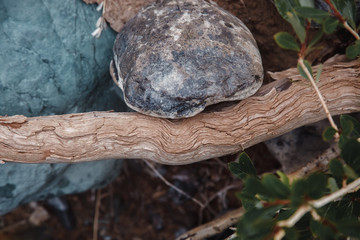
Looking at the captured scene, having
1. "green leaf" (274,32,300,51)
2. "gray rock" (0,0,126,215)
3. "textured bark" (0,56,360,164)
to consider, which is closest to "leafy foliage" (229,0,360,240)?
"green leaf" (274,32,300,51)

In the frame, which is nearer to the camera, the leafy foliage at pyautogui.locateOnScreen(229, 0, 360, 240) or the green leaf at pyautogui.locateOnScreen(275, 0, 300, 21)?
the leafy foliage at pyautogui.locateOnScreen(229, 0, 360, 240)

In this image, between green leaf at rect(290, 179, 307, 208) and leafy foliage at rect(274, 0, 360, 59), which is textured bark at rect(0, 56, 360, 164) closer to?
leafy foliage at rect(274, 0, 360, 59)

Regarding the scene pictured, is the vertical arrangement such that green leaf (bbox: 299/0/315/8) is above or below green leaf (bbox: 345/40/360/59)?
above

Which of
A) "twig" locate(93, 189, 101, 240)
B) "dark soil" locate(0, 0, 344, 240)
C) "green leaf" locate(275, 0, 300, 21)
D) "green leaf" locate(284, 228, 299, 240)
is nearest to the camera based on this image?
"green leaf" locate(284, 228, 299, 240)

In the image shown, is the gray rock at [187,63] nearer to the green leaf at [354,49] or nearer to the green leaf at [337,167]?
the green leaf at [354,49]

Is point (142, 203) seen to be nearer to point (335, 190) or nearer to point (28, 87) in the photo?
point (28, 87)

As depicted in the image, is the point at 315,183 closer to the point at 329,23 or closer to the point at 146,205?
the point at 329,23
